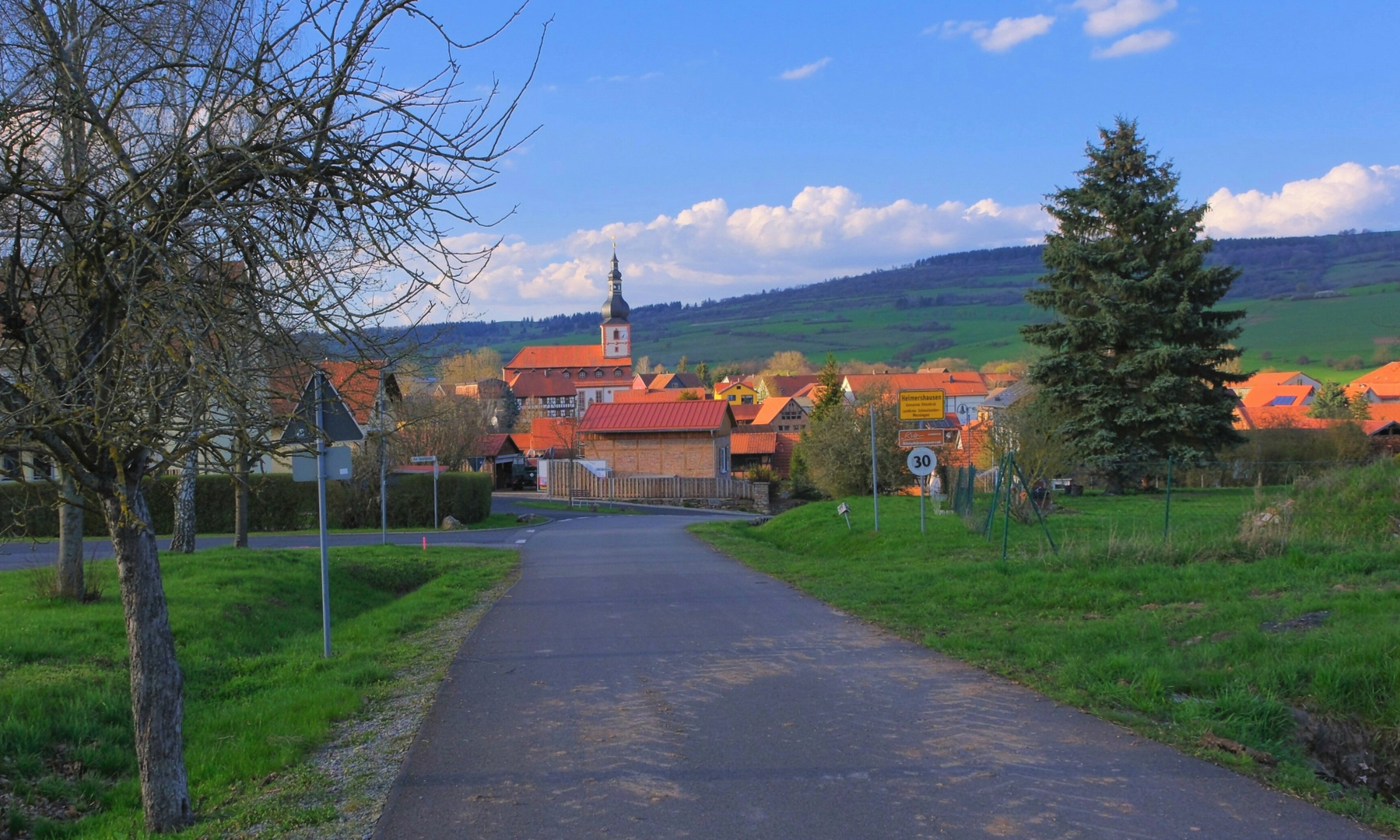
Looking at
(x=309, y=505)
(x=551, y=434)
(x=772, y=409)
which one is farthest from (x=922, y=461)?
(x=772, y=409)

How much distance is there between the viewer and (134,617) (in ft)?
16.2

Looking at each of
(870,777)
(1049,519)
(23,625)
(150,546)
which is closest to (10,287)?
(150,546)

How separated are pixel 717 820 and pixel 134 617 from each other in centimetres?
307

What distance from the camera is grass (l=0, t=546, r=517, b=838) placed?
620 cm

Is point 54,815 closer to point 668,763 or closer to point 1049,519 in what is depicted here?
point 668,763

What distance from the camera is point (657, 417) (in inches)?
2096

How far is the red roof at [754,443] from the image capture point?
7162cm

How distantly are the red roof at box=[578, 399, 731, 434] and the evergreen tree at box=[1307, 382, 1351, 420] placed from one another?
31008 millimetres

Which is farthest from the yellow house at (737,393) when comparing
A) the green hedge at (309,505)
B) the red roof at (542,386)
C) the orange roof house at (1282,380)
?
the green hedge at (309,505)

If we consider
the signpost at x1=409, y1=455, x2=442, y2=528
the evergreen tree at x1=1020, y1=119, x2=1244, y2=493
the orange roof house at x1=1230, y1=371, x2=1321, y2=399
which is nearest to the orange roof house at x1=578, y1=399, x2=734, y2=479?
the signpost at x1=409, y1=455, x2=442, y2=528

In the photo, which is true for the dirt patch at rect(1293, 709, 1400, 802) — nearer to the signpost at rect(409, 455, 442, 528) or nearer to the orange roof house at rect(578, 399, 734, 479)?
the signpost at rect(409, 455, 442, 528)

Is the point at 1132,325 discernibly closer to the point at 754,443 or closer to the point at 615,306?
the point at 754,443

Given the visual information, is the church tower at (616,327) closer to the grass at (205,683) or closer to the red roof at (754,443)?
the red roof at (754,443)

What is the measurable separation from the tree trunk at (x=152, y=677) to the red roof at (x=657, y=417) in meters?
47.1
